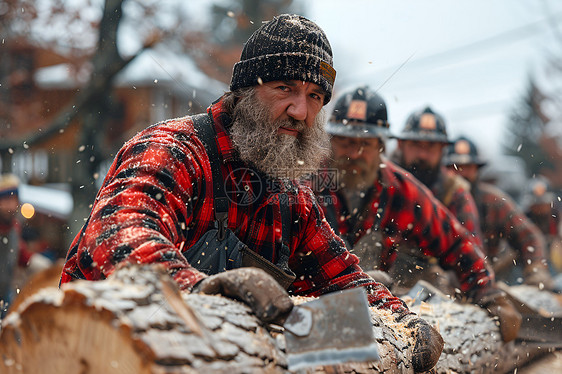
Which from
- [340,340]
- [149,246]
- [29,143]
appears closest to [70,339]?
[149,246]

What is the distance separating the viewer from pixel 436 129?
666 centimetres

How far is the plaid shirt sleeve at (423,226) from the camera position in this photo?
14.0 ft

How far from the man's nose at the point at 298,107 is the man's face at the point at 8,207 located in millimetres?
3975

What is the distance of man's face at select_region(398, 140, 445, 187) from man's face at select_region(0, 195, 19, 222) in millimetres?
4056

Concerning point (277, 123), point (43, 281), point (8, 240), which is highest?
point (277, 123)

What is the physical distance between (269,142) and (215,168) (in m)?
0.32

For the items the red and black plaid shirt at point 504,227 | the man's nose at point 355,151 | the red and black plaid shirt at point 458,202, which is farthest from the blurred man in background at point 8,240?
the red and black plaid shirt at point 504,227

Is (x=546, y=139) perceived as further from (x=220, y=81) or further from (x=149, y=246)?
(x=149, y=246)

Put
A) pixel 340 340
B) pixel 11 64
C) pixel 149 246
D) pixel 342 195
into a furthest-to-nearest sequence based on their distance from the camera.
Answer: pixel 11 64
pixel 342 195
pixel 149 246
pixel 340 340

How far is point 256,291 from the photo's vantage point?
1637 millimetres

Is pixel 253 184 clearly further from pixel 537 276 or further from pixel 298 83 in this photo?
pixel 537 276

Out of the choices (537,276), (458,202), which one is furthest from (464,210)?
(537,276)

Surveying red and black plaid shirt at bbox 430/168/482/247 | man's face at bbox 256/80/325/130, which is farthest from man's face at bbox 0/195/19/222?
red and black plaid shirt at bbox 430/168/482/247

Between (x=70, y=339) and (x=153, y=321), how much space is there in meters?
0.23
